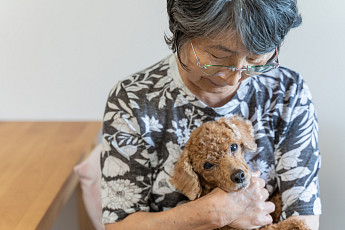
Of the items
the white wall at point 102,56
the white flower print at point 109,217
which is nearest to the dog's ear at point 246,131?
the white flower print at point 109,217

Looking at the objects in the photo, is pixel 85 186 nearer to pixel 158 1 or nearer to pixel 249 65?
pixel 158 1

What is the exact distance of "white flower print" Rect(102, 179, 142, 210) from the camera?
3.48ft

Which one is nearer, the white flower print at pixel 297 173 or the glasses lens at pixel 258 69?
the glasses lens at pixel 258 69

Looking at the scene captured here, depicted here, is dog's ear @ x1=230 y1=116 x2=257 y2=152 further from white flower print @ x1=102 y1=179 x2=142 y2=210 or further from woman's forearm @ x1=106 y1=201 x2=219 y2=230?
white flower print @ x1=102 y1=179 x2=142 y2=210

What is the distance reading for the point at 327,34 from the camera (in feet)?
4.70

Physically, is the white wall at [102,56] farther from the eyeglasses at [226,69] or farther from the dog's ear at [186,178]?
the dog's ear at [186,178]

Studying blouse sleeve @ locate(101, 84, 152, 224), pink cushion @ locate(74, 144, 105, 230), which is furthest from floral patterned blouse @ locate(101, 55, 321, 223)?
pink cushion @ locate(74, 144, 105, 230)

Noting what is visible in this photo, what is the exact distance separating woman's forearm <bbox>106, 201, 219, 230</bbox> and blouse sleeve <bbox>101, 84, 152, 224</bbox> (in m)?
0.02

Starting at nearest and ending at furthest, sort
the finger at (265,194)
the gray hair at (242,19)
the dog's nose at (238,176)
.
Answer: the gray hair at (242,19) < the dog's nose at (238,176) < the finger at (265,194)

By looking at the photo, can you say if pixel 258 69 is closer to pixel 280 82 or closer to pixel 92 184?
pixel 280 82

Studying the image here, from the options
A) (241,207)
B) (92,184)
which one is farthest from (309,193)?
(92,184)

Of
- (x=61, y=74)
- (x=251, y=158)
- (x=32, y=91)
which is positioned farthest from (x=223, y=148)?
(x=32, y=91)

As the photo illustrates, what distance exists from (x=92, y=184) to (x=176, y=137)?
0.61 metres

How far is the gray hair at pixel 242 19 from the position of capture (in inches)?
31.3
